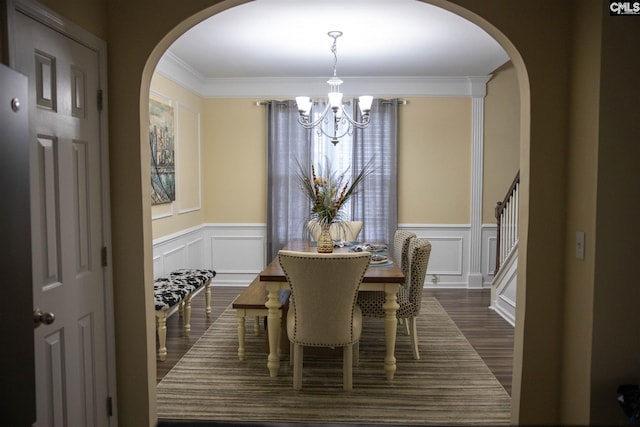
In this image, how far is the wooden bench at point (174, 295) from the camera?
3830 millimetres

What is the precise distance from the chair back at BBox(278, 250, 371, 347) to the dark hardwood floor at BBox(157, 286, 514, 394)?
1186mm

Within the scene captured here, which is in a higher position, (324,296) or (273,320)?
(324,296)

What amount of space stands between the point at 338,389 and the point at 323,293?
0.74 meters

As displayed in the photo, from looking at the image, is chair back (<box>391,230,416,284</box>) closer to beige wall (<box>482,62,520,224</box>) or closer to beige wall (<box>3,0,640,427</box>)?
beige wall (<box>3,0,640,427</box>)

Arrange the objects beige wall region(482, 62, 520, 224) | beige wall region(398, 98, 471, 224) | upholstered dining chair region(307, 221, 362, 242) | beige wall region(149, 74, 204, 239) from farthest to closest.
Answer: beige wall region(398, 98, 471, 224) → beige wall region(482, 62, 520, 224) → upholstered dining chair region(307, 221, 362, 242) → beige wall region(149, 74, 204, 239)

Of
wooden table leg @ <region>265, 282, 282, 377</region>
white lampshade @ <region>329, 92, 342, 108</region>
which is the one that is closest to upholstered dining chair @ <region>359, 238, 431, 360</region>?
wooden table leg @ <region>265, 282, 282, 377</region>

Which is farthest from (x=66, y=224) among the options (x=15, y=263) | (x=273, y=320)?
(x=273, y=320)

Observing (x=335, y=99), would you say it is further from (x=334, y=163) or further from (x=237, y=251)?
(x=237, y=251)

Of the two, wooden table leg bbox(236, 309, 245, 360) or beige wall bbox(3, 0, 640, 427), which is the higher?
beige wall bbox(3, 0, 640, 427)

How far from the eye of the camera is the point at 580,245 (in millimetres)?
2186

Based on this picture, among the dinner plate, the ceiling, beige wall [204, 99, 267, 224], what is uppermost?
the ceiling

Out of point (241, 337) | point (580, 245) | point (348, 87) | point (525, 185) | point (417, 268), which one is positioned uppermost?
point (348, 87)

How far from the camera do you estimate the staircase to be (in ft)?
16.4

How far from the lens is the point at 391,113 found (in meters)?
6.32
